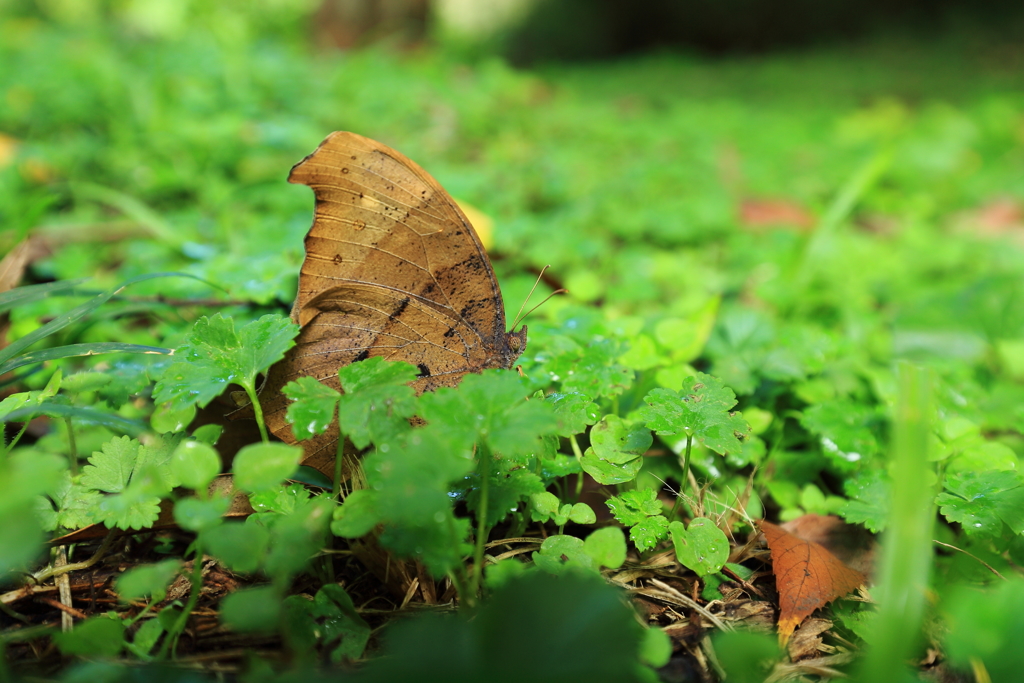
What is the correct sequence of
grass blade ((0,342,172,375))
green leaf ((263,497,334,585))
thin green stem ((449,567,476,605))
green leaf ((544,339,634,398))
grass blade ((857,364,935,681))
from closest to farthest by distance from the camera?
1. grass blade ((857,364,935,681))
2. green leaf ((263,497,334,585))
3. thin green stem ((449,567,476,605))
4. grass blade ((0,342,172,375))
5. green leaf ((544,339,634,398))

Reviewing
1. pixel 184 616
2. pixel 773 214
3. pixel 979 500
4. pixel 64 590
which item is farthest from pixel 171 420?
pixel 773 214

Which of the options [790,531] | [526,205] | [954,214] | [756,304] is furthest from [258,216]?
[954,214]

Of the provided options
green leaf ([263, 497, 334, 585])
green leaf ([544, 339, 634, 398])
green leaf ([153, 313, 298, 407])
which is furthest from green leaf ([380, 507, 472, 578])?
green leaf ([544, 339, 634, 398])

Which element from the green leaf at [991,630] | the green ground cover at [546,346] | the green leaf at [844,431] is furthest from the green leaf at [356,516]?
the green leaf at [844,431]

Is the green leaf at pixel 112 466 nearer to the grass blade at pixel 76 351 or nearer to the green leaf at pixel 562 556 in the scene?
the grass blade at pixel 76 351

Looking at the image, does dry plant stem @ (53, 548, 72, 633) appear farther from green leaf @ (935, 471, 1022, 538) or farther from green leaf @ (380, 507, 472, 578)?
green leaf @ (935, 471, 1022, 538)

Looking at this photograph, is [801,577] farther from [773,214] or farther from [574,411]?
[773,214]
